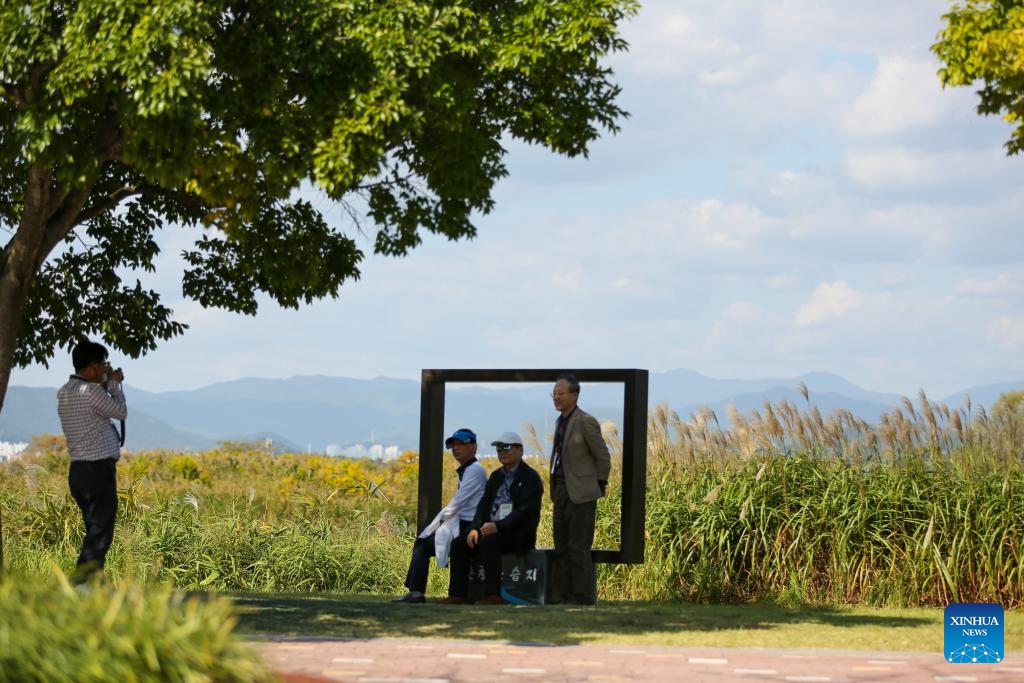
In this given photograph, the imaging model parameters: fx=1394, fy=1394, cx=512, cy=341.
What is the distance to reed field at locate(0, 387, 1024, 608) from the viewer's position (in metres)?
13.1

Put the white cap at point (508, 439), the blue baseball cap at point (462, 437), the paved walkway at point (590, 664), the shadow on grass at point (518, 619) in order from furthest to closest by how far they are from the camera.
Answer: the blue baseball cap at point (462, 437), the white cap at point (508, 439), the shadow on grass at point (518, 619), the paved walkway at point (590, 664)

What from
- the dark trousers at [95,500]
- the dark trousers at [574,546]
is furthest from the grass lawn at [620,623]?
the dark trousers at [95,500]

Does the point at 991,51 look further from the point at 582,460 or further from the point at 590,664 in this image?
the point at 590,664

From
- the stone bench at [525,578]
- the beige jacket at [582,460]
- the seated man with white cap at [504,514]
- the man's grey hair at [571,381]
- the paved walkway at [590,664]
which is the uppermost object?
the man's grey hair at [571,381]

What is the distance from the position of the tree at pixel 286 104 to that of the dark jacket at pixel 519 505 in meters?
2.27

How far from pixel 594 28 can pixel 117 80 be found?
143 inches

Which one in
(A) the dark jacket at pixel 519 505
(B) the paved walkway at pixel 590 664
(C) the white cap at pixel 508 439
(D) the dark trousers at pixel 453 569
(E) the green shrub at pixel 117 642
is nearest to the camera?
(E) the green shrub at pixel 117 642

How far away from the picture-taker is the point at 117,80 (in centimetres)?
991

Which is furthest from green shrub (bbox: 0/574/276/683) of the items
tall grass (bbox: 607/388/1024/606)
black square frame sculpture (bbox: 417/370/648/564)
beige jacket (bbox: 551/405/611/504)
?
tall grass (bbox: 607/388/1024/606)

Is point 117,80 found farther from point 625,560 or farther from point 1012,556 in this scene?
point 1012,556

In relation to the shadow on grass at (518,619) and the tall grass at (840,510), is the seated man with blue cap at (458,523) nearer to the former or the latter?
the shadow on grass at (518,619)

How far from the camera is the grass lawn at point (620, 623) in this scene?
968cm

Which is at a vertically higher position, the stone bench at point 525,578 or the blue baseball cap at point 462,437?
the blue baseball cap at point 462,437

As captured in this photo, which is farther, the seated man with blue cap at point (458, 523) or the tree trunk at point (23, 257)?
the seated man with blue cap at point (458, 523)
